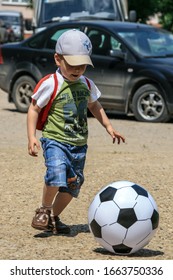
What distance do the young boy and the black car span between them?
26.1ft

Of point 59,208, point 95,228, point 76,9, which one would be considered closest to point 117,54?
point 76,9

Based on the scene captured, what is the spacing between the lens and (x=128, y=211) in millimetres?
6996

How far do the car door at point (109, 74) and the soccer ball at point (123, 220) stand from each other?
9.18 m

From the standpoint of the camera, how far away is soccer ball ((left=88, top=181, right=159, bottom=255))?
22.7 feet

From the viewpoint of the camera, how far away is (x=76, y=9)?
2278 centimetres

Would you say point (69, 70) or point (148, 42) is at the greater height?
point (69, 70)

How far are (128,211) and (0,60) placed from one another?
10963mm

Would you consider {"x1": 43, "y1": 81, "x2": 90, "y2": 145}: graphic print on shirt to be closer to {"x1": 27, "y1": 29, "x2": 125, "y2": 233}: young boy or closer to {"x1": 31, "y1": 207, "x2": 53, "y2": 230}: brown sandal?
{"x1": 27, "y1": 29, "x2": 125, "y2": 233}: young boy

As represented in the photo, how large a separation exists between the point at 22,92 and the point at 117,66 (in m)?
1.90

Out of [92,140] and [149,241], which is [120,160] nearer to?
[92,140]

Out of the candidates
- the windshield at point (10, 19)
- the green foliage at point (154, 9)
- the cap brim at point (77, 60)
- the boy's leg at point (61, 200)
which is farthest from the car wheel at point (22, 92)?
the windshield at point (10, 19)

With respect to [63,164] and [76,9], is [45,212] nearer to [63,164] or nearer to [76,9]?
[63,164]
